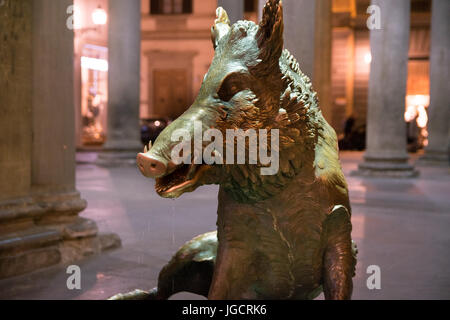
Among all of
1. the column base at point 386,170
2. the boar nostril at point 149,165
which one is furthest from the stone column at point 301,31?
the column base at point 386,170

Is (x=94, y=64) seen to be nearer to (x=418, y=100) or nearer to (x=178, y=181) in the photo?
(x=418, y=100)

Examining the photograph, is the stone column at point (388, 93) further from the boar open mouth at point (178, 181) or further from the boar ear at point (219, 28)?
the boar open mouth at point (178, 181)

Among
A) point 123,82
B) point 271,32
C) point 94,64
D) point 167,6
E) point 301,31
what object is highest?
point 167,6

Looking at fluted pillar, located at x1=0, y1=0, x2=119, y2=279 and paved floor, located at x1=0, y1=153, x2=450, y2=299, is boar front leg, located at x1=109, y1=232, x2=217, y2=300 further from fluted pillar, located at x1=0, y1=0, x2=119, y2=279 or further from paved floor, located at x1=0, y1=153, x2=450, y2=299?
fluted pillar, located at x1=0, y1=0, x2=119, y2=279

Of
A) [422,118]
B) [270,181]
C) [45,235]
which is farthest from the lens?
[422,118]

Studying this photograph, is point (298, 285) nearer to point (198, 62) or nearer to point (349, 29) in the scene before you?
point (349, 29)

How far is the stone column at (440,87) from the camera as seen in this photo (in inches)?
562

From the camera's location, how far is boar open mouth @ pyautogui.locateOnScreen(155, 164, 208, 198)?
1646mm

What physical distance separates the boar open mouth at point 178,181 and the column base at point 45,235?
2475 millimetres

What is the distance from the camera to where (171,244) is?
188 inches

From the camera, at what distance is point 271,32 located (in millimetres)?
1721

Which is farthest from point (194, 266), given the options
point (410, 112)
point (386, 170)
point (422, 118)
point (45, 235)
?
point (410, 112)

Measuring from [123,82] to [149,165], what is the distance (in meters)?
11.2
